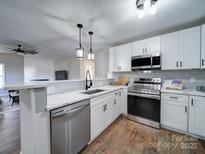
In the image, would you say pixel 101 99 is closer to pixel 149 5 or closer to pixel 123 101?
pixel 123 101

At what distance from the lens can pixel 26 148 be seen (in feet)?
3.99

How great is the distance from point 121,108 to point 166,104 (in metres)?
1.18

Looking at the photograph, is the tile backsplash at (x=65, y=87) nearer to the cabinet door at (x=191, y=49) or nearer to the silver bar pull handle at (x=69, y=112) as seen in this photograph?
the silver bar pull handle at (x=69, y=112)

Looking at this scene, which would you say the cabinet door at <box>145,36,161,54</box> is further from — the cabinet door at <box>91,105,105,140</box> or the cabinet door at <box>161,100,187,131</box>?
the cabinet door at <box>91,105,105,140</box>

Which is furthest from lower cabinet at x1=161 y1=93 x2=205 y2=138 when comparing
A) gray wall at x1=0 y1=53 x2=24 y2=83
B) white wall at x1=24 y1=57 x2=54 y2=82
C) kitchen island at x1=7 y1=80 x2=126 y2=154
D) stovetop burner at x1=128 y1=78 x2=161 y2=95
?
gray wall at x1=0 y1=53 x2=24 y2=83

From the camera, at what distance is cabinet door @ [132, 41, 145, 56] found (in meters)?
2.90

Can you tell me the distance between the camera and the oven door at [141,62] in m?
2.74

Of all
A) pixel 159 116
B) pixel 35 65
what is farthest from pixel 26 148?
pixel 35 65

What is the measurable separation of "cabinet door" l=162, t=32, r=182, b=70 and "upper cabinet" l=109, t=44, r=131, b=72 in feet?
3.18

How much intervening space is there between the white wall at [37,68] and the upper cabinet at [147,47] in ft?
20.3

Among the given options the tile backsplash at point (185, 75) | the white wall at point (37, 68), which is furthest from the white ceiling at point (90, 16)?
the white wall at point (37, 68)

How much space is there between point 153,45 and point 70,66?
491cm

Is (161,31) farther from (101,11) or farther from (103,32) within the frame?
(101,11)

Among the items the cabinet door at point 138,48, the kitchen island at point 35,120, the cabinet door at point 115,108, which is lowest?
the cabinet door at point 115,108
